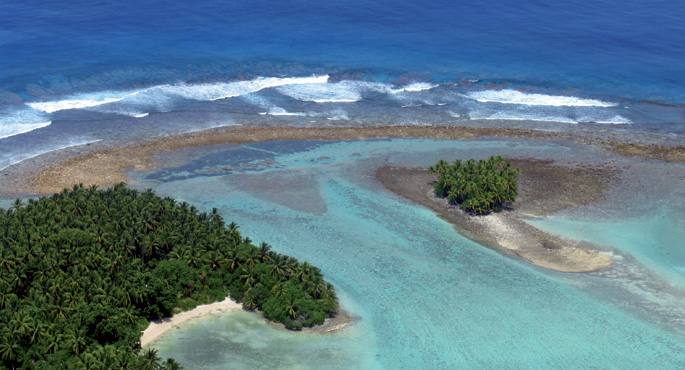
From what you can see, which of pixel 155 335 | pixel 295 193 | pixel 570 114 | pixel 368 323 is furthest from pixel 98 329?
pixel 570 114

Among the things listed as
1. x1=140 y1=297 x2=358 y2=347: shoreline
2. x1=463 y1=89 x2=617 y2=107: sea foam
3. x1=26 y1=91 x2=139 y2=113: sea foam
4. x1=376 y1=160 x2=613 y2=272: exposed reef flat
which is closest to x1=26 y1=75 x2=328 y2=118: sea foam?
x1=26 y1=91 x2=139 y2=113: sea foam

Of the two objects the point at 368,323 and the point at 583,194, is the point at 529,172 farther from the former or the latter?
the point at 368,323

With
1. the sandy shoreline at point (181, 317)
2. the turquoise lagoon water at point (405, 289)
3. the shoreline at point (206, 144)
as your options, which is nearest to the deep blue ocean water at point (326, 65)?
the shoreline at point (206, 144)

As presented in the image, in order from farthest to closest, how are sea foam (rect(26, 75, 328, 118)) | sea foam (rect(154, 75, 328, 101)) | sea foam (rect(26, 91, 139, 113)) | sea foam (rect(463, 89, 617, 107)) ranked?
sea foam (rect(463, 89, 617, 107)), sea foam (rect(154, 75, 328, 101)), sea foam (rect(26, 75, 328, 118)), sea foam (rect(26, 91, 139, 113))

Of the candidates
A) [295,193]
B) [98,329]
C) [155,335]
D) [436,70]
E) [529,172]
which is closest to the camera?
[98,329]

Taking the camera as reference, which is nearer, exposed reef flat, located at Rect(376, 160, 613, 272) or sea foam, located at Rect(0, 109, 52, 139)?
exposed reef flat, located at Rect(376, 160, 613, 272)

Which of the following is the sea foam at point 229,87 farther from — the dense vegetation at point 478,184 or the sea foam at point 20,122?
the dense vegetation at point 478,184

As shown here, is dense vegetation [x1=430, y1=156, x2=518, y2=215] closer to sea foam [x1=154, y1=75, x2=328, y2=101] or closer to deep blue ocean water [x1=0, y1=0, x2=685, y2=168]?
deep blue ocean water [x1=0, y1=0, x2=685, y2=168]
